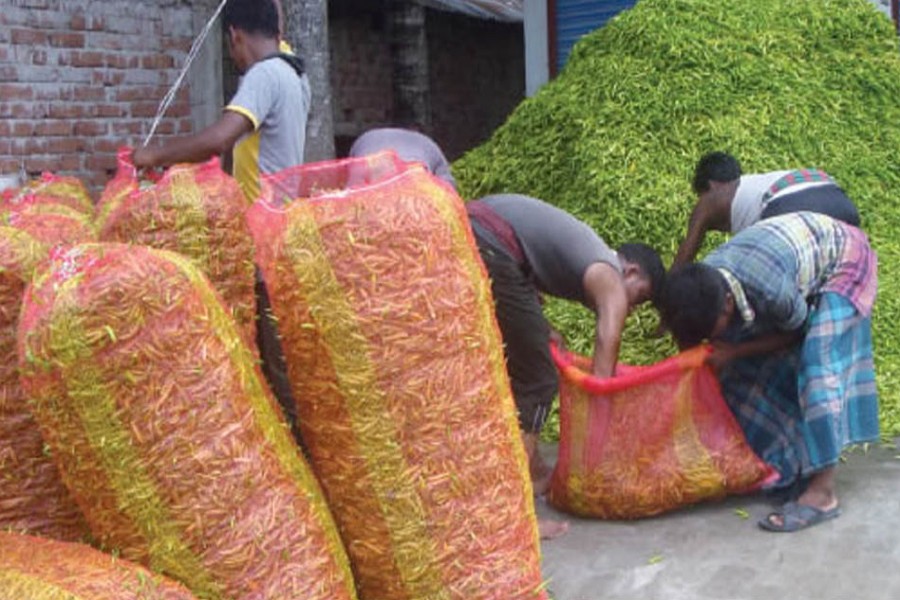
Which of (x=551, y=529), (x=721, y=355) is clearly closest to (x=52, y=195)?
(x=551, y=529)

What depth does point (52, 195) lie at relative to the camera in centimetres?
346

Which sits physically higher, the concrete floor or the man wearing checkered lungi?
the man wearing checkered lungi

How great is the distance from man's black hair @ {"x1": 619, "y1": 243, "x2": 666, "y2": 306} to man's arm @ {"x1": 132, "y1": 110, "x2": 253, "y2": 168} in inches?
52.7

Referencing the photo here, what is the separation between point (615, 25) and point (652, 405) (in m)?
3.35

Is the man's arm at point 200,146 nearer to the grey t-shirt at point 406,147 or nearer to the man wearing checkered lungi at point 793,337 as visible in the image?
the grey t-shirt at point 406,147

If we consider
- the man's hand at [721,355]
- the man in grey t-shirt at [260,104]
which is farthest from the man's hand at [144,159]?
the man's hand at [721,355]

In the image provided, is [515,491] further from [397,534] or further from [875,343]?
[875,343]

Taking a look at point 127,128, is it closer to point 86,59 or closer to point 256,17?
point 86,59

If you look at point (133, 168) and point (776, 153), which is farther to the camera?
point (776, 153)

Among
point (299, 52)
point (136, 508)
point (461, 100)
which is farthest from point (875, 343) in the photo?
point (461, 100)

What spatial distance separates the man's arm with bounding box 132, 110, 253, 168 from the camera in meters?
3.42

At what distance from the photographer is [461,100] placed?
12.4 metres

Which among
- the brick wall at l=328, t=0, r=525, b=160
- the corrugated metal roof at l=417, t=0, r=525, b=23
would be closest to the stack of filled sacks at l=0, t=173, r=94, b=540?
the brick wall at l=328, t=0, r=525, b=160

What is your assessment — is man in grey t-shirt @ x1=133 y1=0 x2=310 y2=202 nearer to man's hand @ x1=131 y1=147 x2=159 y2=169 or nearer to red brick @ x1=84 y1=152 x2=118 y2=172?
man's hand @ x1=131 y1=147 x2=159 y2=169
